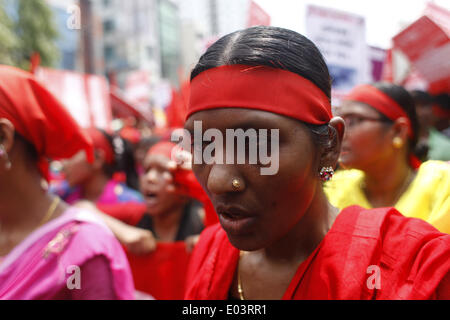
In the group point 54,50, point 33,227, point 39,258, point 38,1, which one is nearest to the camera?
point 39,258

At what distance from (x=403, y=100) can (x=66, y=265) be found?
230cm

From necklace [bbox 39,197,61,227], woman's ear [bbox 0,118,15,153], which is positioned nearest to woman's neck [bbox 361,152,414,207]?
necklace [bbox 39,197,61,227]

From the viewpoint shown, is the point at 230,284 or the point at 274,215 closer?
the point at 274,215

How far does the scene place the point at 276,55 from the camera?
1185mm

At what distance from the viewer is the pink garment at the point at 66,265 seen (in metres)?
A: 1.64

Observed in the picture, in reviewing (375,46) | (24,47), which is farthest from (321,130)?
(24,47)

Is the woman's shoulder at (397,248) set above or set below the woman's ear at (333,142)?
below

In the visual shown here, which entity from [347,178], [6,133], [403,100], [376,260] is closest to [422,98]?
[403,100]

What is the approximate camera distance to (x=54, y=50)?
18.3m

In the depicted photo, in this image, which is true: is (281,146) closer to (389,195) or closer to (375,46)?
(389,195)

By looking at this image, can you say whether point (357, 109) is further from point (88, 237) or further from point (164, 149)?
point (88, 237)

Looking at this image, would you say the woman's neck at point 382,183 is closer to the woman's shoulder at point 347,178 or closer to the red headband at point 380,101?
the woman's shoulder at point 347,178

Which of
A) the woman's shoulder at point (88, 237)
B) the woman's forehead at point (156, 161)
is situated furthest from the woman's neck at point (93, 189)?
the woman's shoulder at point (88, 237)
